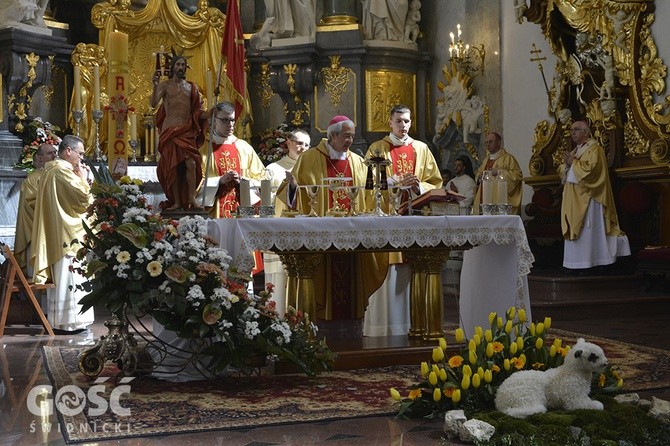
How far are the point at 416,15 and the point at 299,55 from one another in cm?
199

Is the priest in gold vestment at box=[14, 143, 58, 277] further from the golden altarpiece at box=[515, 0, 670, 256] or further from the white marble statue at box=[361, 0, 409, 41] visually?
the golden altarpiece at box=[515, 0, 670, 256]

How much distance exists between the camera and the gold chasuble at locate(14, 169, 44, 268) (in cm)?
1036

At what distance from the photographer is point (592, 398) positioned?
516 centimetres

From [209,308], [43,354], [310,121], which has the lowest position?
[43,354]

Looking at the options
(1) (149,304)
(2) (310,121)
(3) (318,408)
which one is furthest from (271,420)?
(2) (310,121)

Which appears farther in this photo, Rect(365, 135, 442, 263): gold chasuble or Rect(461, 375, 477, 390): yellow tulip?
Rect(365, 135, 442, 263): gold chasuble

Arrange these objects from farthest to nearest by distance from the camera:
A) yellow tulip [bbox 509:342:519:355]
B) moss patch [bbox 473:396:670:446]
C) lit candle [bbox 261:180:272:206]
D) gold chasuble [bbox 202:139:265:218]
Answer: gold chasuble [bbox 202:139:265:218]
lit candle [bbox 261:180:272:206]
yellow tulip [bbox 509:342:519:355]
moss patch [bbox 473:396:670:446]

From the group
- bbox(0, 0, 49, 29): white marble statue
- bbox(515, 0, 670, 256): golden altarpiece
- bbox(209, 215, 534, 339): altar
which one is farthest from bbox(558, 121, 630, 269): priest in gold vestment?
bbox(0, 0, 49, 29): white marble statue

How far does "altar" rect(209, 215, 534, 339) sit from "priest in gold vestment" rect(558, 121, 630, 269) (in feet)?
13.0

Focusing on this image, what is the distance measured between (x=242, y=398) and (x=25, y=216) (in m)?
5.51

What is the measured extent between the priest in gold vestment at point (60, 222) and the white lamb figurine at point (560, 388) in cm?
577

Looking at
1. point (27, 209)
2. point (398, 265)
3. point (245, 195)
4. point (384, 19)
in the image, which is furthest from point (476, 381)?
point (384, 19)

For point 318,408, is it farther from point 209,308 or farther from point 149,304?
point 149,304

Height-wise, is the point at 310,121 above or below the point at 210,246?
above
